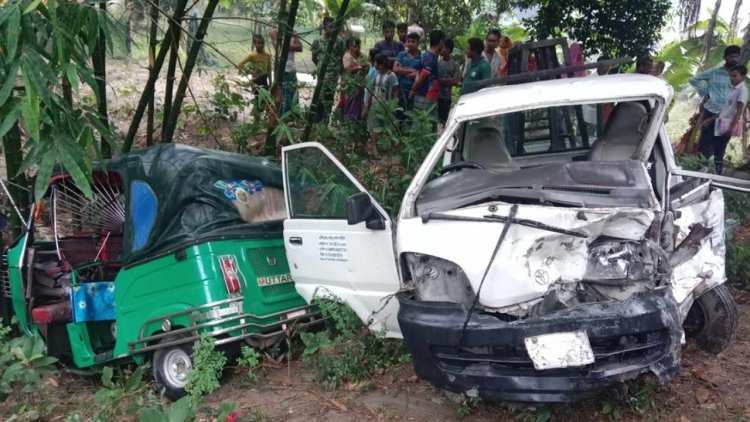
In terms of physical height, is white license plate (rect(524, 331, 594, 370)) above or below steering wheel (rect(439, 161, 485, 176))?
below

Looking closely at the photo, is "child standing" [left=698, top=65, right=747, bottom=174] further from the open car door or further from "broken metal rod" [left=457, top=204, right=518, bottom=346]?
"broken metal rod" [left=457, top=204, right=518, bottom=346]

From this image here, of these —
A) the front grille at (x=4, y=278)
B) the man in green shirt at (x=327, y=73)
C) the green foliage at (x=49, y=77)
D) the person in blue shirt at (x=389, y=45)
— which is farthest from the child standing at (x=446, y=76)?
the green foliage at (x=49, y=77)

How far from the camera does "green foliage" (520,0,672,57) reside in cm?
957

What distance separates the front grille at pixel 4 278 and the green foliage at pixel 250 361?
2.61 meters

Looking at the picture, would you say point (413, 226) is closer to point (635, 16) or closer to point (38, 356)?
point (38, 356)

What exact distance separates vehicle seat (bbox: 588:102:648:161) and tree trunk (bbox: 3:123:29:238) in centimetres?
445

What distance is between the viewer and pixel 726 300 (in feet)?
16.0

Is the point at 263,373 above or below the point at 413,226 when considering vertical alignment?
below

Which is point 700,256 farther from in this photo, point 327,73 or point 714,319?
point 327,73

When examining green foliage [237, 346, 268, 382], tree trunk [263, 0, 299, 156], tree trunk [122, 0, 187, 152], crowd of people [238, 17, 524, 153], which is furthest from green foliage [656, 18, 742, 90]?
green foliage [237, 346, 268, 382]

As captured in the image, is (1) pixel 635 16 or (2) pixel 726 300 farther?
(1) pixel 635 16

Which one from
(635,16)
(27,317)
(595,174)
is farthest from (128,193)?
(635,16)

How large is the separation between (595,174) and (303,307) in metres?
2.50

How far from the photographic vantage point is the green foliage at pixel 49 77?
391 centimetres
